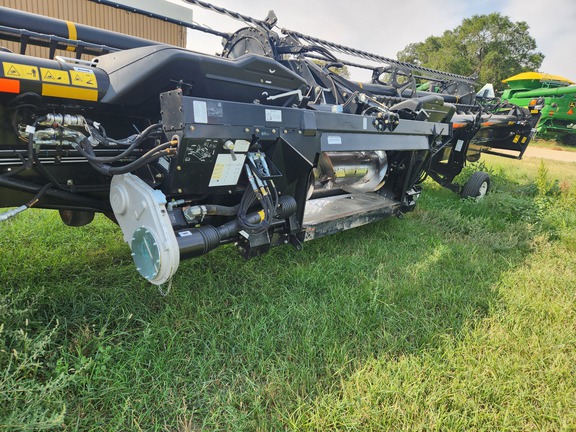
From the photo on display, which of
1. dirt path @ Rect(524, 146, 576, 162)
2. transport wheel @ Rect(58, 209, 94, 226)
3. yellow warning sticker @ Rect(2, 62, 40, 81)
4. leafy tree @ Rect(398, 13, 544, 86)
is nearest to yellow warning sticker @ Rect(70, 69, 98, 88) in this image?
yellow warning sticker @ Rect(2, 62, 40, 81)

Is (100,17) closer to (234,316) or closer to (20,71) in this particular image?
(20,71)

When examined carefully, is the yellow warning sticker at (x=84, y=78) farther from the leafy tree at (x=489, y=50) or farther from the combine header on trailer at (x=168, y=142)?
the leafy tree at (x=489, y=50)

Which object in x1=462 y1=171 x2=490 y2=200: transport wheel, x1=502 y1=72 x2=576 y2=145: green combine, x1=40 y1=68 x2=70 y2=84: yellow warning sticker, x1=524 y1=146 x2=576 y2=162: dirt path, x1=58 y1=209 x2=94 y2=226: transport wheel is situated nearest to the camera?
x1=40 y1=68 x2=70 y2=84: yellow warning sticker

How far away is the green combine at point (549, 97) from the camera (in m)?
11.7

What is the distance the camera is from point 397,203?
3.91 meters

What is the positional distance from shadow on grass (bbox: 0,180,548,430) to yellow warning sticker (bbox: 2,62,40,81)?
1171 mm

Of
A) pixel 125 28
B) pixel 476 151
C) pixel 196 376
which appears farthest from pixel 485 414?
pixel 125 28

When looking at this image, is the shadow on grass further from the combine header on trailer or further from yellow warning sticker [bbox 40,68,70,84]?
yellow warning sticker [bbox 40,68,70,84]

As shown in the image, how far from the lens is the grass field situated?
168 centimetres

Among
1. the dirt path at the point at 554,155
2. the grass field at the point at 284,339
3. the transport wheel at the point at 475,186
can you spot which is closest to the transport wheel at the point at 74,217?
the grass field at the point at 284,339

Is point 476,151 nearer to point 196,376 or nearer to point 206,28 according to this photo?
point 206,28

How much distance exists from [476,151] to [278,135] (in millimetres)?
5501

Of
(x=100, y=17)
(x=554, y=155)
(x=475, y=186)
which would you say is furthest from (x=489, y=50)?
(x=475, y=186)

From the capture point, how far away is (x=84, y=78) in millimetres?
1771
